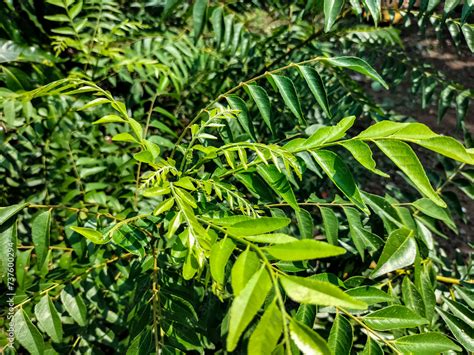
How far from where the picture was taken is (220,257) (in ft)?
2.04

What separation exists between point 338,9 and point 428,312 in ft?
2.63

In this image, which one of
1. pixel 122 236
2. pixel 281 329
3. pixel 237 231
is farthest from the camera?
pixel 122 236

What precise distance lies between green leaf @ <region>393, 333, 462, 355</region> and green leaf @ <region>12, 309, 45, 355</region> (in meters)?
0.81

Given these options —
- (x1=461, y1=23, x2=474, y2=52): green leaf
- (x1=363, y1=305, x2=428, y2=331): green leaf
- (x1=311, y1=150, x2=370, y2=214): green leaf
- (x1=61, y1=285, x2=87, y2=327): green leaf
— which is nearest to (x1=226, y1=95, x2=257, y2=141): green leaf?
(x1=311, y1=150, x2=370, y2=214): green leaf

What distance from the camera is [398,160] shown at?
0.69 meters

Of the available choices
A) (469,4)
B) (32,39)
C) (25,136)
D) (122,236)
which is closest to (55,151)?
(25,136)

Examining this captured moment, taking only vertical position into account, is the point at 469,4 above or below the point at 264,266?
above

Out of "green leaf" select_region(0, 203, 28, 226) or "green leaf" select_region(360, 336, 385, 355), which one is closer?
"green leaf" select_region(360, 336, 385, 355)

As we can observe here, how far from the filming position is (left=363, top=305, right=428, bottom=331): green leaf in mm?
784

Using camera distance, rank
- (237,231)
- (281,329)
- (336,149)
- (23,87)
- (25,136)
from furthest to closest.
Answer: (336,149)
(25,136)
(23,87)
(237,231)
(281,329)

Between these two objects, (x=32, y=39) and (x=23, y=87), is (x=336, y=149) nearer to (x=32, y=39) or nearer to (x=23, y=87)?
(x=23, y=87)

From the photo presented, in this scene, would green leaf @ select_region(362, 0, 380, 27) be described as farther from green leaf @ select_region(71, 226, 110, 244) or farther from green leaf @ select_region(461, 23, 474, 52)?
green leaf @ select_region(71, 226, 110, 244)

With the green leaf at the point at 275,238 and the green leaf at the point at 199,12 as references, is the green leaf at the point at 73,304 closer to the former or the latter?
the green leaf at the point at 275,238

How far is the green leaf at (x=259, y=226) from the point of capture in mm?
636
